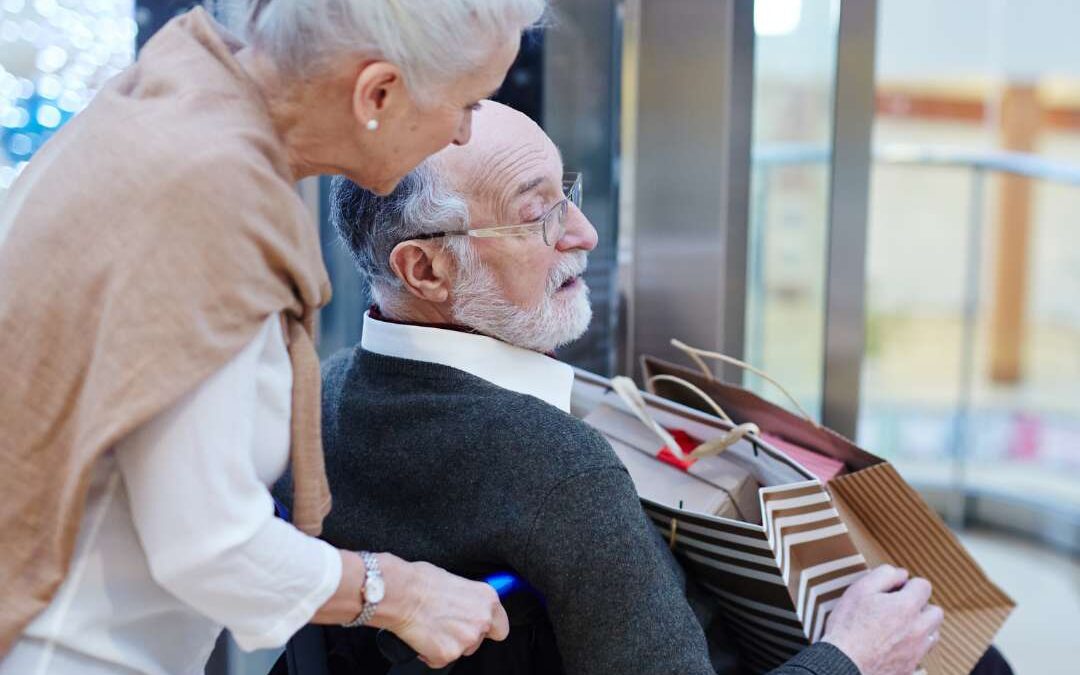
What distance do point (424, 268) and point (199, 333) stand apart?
566 millimetres

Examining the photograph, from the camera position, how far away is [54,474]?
0.89m

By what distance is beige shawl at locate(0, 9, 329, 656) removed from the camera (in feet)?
2.70

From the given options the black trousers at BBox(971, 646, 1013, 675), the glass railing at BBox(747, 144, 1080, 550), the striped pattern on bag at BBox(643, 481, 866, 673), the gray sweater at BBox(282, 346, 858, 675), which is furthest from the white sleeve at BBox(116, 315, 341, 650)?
the glass railing at BBox(747, 144, 1080, 550)

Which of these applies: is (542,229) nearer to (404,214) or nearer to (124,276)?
(404,214)

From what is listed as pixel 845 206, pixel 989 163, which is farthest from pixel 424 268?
pixel 989 163

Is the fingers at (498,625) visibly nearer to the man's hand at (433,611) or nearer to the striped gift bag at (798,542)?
the man's hand at (433,611)

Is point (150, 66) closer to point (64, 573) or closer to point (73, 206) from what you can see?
point (73, 206)

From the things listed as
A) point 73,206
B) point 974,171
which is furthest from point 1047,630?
point 73,206

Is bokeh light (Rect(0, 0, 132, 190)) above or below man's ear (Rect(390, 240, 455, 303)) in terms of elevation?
above

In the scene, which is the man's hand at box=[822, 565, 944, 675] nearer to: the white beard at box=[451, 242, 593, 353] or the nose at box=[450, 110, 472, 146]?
the white beard at box=[451, 242, 593, 353]

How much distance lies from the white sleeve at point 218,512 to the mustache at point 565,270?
58 cm

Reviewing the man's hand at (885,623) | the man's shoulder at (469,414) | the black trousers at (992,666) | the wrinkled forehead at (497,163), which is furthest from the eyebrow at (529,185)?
the black trousers at (992,666)

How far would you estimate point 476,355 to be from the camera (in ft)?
4.48

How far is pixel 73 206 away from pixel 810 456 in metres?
1.07
